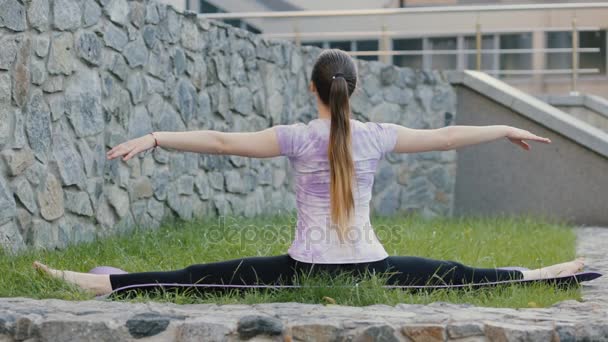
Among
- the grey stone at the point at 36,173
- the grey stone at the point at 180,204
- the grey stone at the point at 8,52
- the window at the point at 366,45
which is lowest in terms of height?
the grey stone at the point at 180,204

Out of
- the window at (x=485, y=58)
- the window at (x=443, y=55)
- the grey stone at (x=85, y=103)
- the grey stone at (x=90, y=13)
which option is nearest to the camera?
the grey stone at (x=85, y=103)

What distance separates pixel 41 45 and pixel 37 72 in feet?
0.60

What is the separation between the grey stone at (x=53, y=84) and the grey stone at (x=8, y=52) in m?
0.39

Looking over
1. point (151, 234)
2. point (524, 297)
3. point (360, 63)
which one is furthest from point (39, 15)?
point (360, 63)

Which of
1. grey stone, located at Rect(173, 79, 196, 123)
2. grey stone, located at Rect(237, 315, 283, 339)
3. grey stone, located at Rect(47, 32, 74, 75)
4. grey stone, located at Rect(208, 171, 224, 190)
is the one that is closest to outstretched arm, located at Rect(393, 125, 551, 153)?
grey stone, located at Rect(237, 315, 283, 339)

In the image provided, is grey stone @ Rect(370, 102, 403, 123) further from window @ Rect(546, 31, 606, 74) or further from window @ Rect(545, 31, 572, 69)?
window @ Rect(545, 31, 572, 69)

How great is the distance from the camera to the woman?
5031 mm

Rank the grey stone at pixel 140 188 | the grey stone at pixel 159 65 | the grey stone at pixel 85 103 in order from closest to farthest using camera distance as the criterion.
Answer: the grey stone at pixel 85 103
the grey stone at pixel 140 188
the grey stone at pixel 159 65

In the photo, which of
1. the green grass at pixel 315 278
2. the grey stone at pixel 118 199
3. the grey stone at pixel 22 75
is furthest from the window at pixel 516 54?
the grey stone at pixel 22 75

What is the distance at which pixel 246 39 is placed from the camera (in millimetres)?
10273

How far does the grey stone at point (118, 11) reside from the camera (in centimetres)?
789

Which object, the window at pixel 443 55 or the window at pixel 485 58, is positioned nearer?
the window at pixel 443 55

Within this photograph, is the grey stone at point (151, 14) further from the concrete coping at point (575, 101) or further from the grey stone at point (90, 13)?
the concrete coping at point (575, 101)

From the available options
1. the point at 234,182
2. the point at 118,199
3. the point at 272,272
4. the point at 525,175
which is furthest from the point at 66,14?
the point at 525,175
